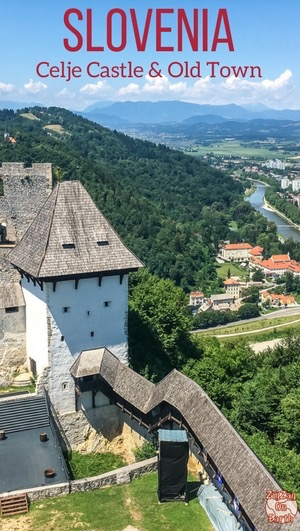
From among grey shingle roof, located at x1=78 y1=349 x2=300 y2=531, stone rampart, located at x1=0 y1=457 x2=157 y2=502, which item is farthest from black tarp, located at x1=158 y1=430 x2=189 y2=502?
stone rampart, located at x1=0 y1=457 x2=157 y2=502

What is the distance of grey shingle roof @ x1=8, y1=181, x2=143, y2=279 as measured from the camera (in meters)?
25.6

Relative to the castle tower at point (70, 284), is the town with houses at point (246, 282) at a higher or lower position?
lower

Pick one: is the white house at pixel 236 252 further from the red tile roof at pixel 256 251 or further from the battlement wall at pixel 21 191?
the battlement wall at pixel 21 191

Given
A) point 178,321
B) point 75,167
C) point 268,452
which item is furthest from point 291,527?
point 75,167

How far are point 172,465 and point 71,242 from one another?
10843 mm

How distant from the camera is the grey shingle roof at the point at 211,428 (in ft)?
57.3

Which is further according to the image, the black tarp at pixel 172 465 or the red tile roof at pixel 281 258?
the red tile roof at pixel 281 258

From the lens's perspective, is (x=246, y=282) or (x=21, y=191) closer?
(x=21, y=191)

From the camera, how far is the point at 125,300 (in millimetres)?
27312

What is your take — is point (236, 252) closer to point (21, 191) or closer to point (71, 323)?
point (21, 191)

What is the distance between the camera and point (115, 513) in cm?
2041

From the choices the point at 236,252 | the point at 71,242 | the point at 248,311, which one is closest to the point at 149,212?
the point at 236,252

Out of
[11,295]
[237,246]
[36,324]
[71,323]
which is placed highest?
[11,295]

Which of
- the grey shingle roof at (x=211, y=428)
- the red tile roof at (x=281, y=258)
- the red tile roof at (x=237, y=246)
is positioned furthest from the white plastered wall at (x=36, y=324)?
the red tile roof at (x=237, y=246)
